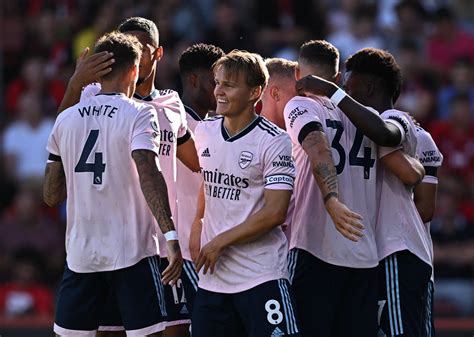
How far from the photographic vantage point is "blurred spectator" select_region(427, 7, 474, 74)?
14188mm

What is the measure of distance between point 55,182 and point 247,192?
1.17 m

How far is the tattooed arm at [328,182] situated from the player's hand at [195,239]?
78cm

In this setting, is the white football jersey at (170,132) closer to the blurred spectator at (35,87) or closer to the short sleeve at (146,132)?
the short sleeve at (146,132)

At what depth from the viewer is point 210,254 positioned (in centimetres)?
665

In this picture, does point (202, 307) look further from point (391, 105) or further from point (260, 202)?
point (391, 105)

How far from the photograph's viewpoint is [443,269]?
40.6 feet

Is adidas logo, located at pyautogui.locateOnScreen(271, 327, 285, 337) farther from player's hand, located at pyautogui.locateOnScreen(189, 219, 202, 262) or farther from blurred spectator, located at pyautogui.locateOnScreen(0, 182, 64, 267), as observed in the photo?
blurred spectator, located at pyautogui.locateOnScreen(0, 182, 64, 267)

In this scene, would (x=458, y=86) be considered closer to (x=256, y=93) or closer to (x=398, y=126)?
(x=398, y=126)

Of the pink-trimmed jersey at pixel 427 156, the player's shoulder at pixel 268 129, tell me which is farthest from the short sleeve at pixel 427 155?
the player's shoulder at pixel 268 129

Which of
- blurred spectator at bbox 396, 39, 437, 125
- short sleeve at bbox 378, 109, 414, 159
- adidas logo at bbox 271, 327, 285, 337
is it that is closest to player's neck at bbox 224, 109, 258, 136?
short sleeve at bbox 378, 109, 414, 159

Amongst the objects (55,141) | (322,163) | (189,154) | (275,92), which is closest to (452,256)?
(275,92)

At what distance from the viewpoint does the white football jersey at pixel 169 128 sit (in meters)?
7.34

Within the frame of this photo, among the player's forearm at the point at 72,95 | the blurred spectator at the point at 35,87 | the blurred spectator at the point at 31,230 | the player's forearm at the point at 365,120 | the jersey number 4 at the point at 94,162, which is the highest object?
the blurred spectator at the point at 35,87

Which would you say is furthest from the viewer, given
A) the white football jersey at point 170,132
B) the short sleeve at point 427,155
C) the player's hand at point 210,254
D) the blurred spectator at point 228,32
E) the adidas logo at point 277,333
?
the blurred spectator at point 228,32
